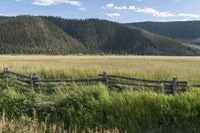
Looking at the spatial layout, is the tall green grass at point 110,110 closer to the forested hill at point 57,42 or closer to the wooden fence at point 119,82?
the wooden fence at point 119,82

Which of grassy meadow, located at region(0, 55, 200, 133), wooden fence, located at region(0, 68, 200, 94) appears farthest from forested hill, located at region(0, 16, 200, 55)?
grassy meadow, located at region(0, 55, 200, 133)

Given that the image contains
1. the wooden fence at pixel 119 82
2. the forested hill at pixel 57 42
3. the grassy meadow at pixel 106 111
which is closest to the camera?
the grassy meadow at pixel 106 111

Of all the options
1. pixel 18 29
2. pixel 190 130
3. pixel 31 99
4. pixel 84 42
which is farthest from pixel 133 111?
pixel 84 42

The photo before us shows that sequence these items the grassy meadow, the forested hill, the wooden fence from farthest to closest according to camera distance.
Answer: the forested hill, the wooden fence, the grassy meadow

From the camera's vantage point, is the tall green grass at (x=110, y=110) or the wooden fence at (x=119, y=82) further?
the wooden fence at (x=119, y=82)

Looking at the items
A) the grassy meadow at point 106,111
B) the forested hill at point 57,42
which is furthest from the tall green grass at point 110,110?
the forested hill at point 57,42

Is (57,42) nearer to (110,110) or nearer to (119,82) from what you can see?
(119,82)

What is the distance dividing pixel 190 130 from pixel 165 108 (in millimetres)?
854

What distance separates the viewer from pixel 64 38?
18250 cm

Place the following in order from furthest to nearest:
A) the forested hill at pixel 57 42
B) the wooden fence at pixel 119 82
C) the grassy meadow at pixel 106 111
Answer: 1. the forested hill at pixel 57 42
2. the wooden fence at pixel 119 82
3. the grassy meadow at pixel 106 111

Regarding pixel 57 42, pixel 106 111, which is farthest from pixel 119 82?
pixel 57 42

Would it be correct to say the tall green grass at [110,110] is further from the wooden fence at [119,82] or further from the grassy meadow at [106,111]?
the wooden fence at [119,82]

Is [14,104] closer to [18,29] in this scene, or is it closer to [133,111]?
[133,111]

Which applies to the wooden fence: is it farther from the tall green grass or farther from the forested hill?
the forested hill
